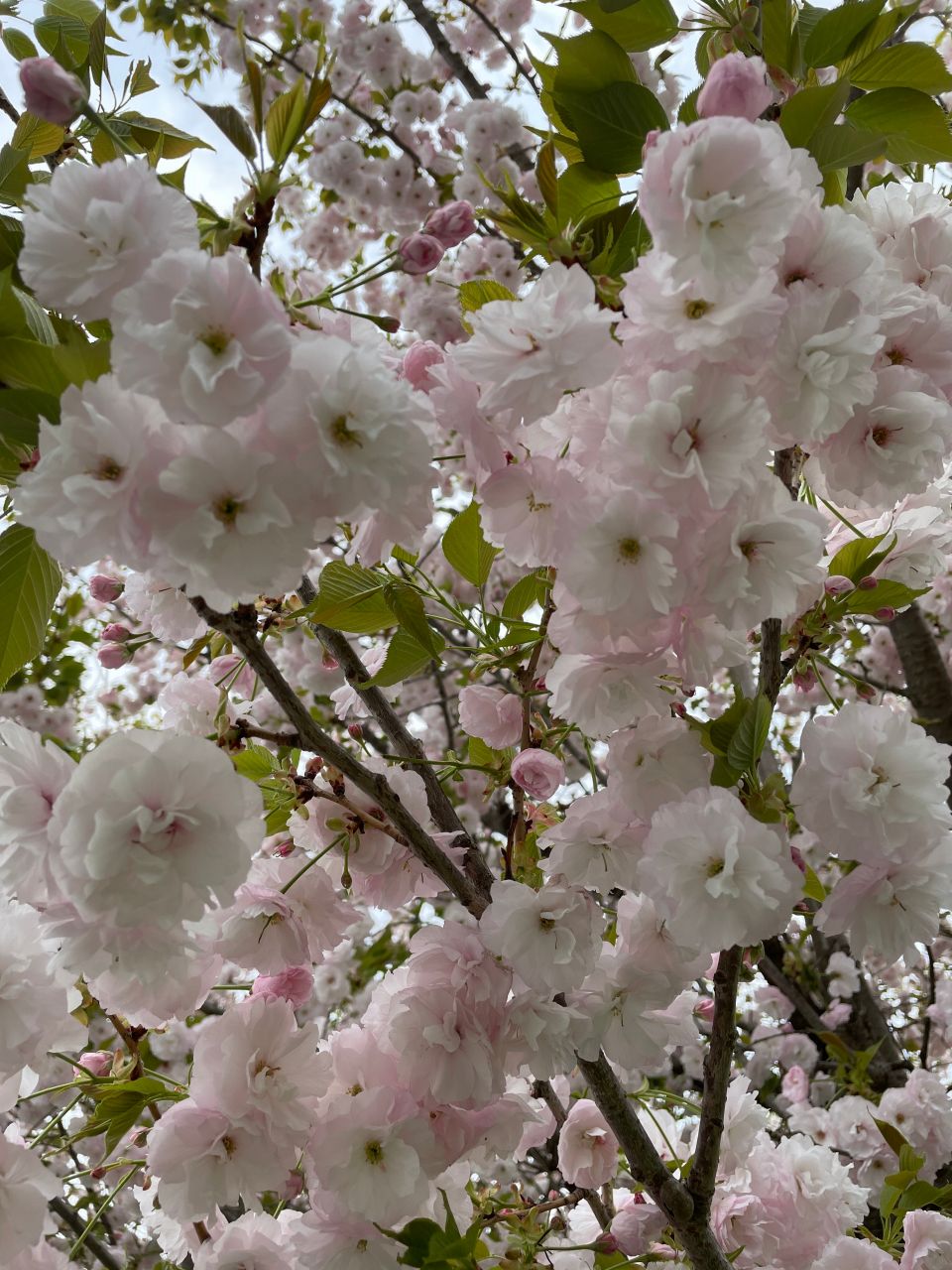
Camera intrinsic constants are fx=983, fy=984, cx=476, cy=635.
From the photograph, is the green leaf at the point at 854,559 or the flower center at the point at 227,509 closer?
the flower center at the point at 227,509

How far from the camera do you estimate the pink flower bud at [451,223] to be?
36.5 inches

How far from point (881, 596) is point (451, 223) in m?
0.55

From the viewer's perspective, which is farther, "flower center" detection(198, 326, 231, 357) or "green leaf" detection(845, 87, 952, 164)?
"green leaf" detection(845, 87, 952, 164)

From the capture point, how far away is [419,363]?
3.01ft

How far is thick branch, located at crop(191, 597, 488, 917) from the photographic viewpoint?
0.80 m

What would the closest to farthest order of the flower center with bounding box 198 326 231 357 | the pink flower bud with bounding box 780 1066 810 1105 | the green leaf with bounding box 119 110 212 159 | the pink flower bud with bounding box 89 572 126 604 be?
the flower center with bounding box 198 326 231 357, the green leaf with bounding box 119 110 212 159, the pink flower bud with bounding box 89 572 126 604, the pink flower bud with bounding box 780 1066 810 1105

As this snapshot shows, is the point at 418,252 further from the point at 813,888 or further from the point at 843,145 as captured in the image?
the point at 813,888

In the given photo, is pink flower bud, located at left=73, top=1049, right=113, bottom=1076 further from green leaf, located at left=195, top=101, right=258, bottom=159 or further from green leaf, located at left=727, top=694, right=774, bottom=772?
green leaf, located at left=195, top=101, right=258, bottom=159

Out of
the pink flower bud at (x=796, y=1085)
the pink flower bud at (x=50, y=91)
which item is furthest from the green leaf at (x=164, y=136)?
the pink flower bud at (x=796, y=1085)

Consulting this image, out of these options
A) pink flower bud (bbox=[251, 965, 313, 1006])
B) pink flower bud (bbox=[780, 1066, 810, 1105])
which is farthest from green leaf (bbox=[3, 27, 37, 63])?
pink flower bud (bbox=[780, 1066, 810, 1105])

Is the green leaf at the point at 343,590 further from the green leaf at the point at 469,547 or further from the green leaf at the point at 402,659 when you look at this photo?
the green leaf at the point at 469,547

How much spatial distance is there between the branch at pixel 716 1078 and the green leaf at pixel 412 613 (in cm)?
42

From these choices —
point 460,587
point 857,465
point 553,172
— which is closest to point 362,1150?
point 857,465

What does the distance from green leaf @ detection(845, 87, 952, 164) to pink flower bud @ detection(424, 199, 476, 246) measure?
419mm
